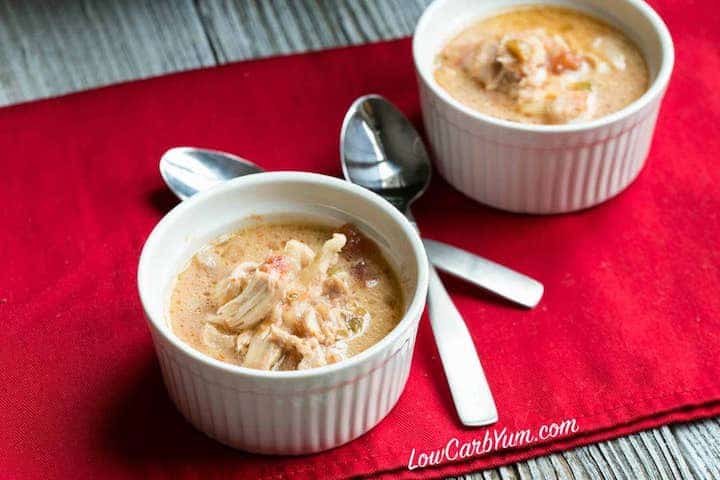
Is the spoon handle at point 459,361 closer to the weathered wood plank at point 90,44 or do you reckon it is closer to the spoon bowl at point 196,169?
the spoon bowl at point 196,169

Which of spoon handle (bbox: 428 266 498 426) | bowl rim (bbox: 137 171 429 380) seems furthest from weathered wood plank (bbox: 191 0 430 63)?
spoon handle (bbox: 428 266 498 426)

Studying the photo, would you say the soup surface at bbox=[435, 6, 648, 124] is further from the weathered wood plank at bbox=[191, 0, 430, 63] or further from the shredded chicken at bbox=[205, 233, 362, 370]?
the shredded chicken at bbox=[205, 233, 362, 370]

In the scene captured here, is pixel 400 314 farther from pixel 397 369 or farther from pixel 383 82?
pixel 383 82

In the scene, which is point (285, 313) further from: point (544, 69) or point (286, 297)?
point (544, 69)

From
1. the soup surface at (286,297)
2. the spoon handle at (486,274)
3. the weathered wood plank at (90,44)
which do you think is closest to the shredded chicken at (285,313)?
the soup surface at (286,297)

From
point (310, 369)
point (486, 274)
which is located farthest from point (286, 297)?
point (486, 274)

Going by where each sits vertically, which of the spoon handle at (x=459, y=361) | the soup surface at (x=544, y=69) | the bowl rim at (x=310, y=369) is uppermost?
the bowl rim at (x=310, y=369)
